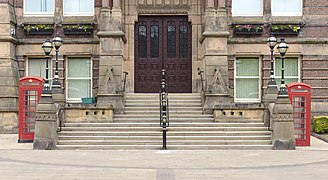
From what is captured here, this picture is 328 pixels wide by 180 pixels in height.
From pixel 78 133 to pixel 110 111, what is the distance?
1.75 meters

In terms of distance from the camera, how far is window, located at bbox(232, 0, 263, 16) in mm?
20656

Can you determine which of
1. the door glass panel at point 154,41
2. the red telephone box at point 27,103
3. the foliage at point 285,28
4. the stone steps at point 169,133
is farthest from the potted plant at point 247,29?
the red telephone box at point 27,103

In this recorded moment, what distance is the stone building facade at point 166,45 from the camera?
20.1m

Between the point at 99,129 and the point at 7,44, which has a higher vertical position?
the point at 7,44

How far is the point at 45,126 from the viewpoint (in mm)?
14672

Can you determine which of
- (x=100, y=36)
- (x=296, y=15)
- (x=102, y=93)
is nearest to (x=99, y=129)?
(x=102, y=93)

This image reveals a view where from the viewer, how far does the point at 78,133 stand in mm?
15688

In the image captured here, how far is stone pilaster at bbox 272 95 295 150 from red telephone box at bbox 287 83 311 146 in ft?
3.88

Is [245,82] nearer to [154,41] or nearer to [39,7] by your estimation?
[154,41]

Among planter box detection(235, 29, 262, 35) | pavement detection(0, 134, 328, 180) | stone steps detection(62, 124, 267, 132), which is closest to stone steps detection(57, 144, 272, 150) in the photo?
pavement detection(0, 134, 328, 180)

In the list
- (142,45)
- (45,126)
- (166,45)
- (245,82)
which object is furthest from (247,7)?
(45,126)

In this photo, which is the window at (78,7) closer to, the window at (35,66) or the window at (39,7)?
the window at (39,7)

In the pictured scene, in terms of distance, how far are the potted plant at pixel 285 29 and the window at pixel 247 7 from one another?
0.97m

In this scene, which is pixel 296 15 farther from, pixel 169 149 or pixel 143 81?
pixel 169 149
